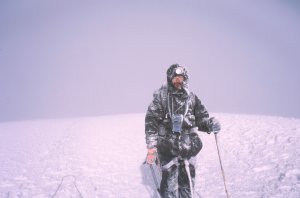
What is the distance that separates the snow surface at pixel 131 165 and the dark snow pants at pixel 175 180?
5.70 feet

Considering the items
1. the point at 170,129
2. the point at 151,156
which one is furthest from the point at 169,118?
the point at 151,156

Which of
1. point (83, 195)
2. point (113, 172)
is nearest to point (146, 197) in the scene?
point (83, 195)

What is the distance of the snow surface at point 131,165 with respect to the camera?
7.43 metres

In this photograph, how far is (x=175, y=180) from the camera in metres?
5.45

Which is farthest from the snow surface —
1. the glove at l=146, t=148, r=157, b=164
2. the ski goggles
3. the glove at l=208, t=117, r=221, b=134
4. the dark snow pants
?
the ski goggles

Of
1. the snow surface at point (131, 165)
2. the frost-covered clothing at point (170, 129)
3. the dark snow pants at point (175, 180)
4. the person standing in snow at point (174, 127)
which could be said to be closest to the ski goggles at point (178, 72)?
the person standing in snow at point (174, 127)

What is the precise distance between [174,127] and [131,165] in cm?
540

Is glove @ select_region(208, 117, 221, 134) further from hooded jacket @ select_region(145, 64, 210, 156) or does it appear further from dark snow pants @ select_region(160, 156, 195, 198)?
dark snow pants @ select_region(160, 156, 195, 198)

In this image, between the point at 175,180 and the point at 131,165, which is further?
the point at 131,165

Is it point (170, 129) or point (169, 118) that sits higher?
point (169, 118)

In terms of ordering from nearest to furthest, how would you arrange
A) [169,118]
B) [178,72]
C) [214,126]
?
[178,72]
[169,118]
[214,126]

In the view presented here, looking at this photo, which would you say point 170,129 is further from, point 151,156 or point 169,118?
point 151,156

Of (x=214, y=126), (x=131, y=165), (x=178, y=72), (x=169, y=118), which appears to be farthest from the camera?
(x=131, y=165)

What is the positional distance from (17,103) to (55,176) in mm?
203952
